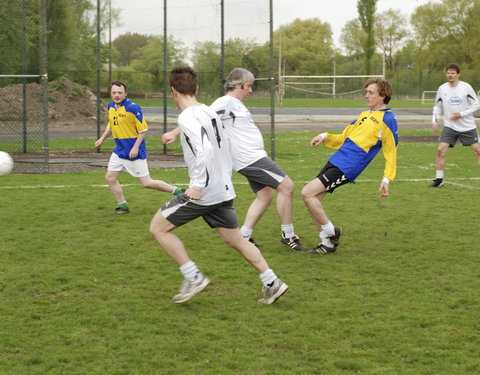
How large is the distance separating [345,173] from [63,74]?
16931mm

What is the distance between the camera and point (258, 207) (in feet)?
26.6

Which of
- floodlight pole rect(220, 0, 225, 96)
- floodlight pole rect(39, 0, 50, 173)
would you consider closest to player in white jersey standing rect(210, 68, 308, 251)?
floodlight pole rect(39, 0, 50, 173)

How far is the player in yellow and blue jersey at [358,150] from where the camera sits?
7.57m

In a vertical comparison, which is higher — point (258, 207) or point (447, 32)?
point (447, 32)

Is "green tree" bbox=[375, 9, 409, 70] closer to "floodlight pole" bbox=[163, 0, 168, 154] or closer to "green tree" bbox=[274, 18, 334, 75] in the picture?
"green tree" bbox=[274, 18, 334, 75]

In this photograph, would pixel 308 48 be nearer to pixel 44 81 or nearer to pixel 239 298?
pixel 44 81

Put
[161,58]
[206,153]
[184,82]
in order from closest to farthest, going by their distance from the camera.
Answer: [206,153], [184,82], [161,58]

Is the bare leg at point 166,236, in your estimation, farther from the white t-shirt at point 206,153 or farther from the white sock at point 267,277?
the white sock at point 267,277

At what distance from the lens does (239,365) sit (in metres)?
4.57

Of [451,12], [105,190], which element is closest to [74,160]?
[105,190]

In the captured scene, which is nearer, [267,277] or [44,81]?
[267,277]

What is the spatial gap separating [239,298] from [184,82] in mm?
1850

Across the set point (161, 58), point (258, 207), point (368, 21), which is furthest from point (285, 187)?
point (368, 21)

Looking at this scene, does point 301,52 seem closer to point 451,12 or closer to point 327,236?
point 451,12
